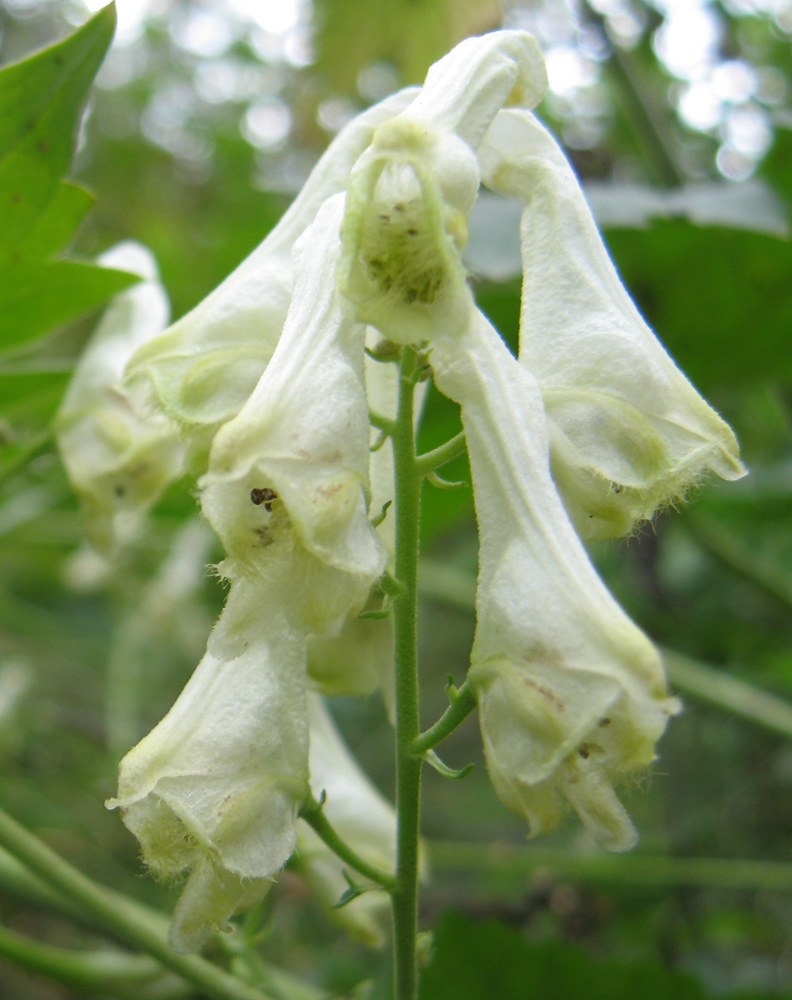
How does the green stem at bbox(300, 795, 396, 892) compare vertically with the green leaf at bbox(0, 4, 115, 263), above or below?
below

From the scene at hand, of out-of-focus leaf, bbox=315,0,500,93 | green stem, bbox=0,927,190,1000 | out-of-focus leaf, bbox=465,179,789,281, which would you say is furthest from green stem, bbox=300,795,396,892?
out-of-focus leaf, bbox=315,0,500,93

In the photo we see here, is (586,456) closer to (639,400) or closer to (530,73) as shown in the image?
(639,400)

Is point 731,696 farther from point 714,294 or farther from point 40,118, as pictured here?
point 40,118

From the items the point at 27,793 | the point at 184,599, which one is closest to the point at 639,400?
the point at 184,599

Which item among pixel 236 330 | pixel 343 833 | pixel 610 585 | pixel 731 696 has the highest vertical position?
pixel 236 330

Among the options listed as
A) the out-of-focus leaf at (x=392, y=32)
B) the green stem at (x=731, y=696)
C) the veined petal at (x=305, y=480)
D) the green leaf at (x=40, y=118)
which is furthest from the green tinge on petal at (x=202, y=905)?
the out-of-focus leaf at (x=392, y=32)

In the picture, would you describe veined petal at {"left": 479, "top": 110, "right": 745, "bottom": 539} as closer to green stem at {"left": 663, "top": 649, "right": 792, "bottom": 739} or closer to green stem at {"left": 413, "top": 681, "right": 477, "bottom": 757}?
green stem at {"left": 413, "top": 681, "right": 477, "bottom": 757}

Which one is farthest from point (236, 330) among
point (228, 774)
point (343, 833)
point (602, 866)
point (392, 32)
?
point (392, 32)
